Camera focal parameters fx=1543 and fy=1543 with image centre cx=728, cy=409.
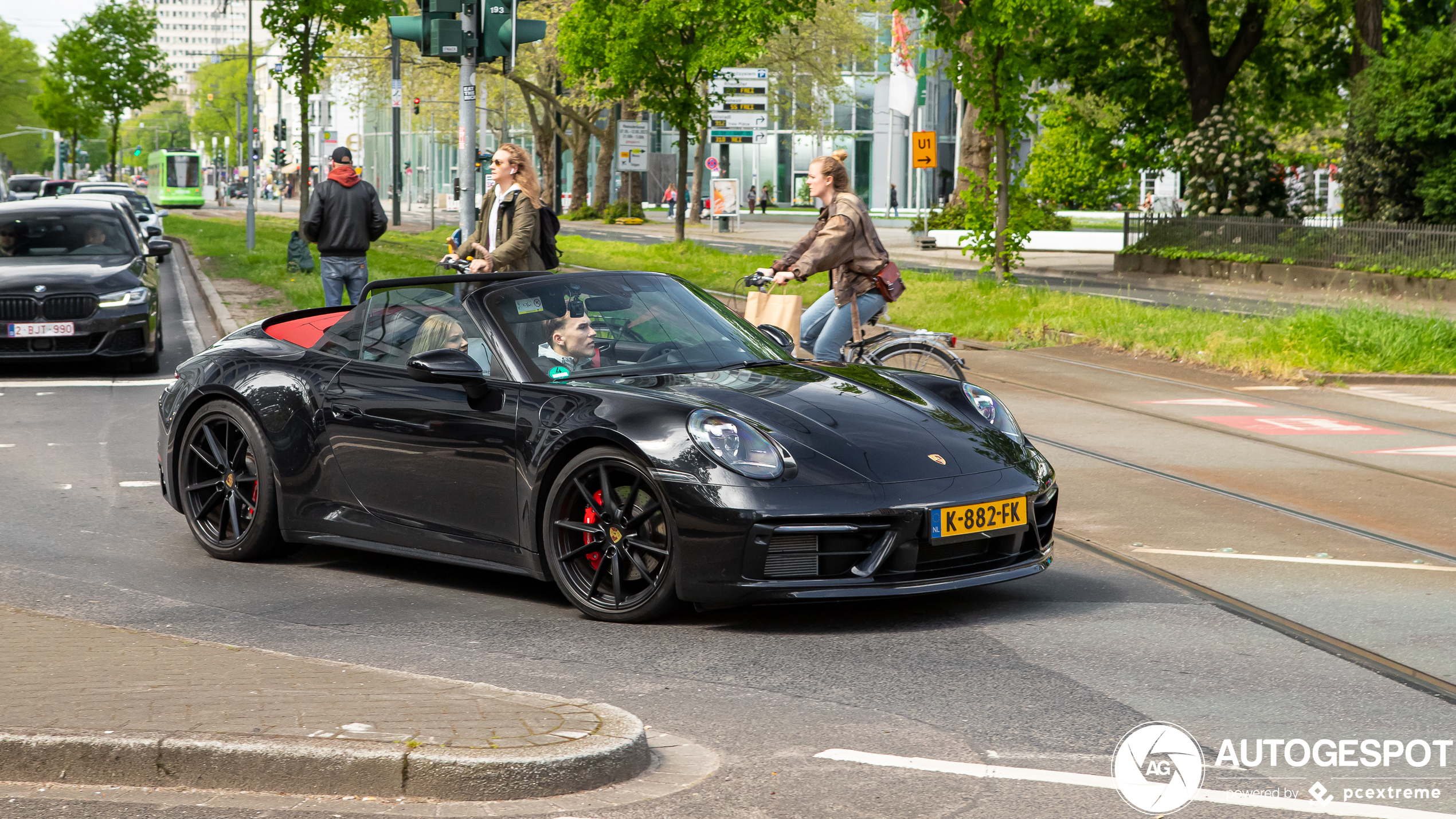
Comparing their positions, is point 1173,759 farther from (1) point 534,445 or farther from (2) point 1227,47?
(2) point 1227,47

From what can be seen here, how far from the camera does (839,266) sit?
9586mm

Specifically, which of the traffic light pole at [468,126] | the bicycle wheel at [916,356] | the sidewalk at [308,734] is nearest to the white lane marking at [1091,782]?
the sidewalk at [308,734]

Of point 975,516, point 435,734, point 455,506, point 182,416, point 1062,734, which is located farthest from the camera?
point 182,416

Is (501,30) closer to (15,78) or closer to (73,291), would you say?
(73,291)

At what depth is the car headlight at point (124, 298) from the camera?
13.4 metres

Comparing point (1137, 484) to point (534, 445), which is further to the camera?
point (1137, 484)

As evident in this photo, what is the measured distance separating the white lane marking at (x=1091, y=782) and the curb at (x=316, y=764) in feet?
2.04

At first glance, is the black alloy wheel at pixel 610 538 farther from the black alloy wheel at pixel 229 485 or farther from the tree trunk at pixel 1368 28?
the tree trunk at pixel 1368 28

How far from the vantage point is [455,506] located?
19.7 ft

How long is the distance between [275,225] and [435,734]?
50.1m

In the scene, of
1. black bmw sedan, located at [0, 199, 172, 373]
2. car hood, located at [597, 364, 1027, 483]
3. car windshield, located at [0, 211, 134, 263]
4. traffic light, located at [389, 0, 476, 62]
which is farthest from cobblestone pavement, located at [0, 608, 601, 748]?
car windshield, located at [0, 211, 134, 263]

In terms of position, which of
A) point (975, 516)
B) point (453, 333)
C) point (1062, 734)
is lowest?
point (1062, 734)

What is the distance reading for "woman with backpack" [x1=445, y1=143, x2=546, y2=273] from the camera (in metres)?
9.57

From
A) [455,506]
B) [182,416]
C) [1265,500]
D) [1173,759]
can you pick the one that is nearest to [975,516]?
[1173,759]
